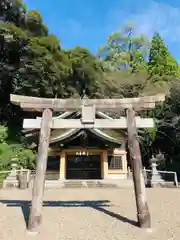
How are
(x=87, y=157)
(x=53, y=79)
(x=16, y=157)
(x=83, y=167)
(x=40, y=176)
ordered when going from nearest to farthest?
(x=40, y=176)
(x=16, y=157)
(x=83, y=167)
(x=87, y=157)
(x=53, y=79)

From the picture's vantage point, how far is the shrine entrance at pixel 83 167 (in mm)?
18097

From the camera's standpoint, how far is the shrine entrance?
59.4ft

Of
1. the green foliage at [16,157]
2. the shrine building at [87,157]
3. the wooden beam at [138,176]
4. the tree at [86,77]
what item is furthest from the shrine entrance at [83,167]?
the wooden beam at [138,176]

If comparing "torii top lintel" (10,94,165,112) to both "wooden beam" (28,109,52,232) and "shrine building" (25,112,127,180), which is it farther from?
"shrine building" (25,112,127,180)

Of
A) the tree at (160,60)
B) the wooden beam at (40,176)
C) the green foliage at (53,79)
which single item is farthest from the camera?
the tree at (160,60)

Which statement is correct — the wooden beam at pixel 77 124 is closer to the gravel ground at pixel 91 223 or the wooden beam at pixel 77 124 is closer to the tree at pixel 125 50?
the gravel ground at pixel 91 223

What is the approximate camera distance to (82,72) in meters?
23.8

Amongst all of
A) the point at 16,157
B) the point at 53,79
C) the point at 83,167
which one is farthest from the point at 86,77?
the point at 16,157

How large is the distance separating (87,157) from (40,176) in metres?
13.0

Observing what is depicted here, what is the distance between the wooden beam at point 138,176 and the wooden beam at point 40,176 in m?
2.02

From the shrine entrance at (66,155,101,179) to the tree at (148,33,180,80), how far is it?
16.4 meters

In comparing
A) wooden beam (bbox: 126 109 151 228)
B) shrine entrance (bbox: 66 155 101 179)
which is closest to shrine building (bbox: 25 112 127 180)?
shrine entrance (bbox: 66 155 101 179)

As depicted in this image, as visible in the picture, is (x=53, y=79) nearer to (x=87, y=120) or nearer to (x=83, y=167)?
(x=83, y=167)

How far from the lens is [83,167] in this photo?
18.4 meters
